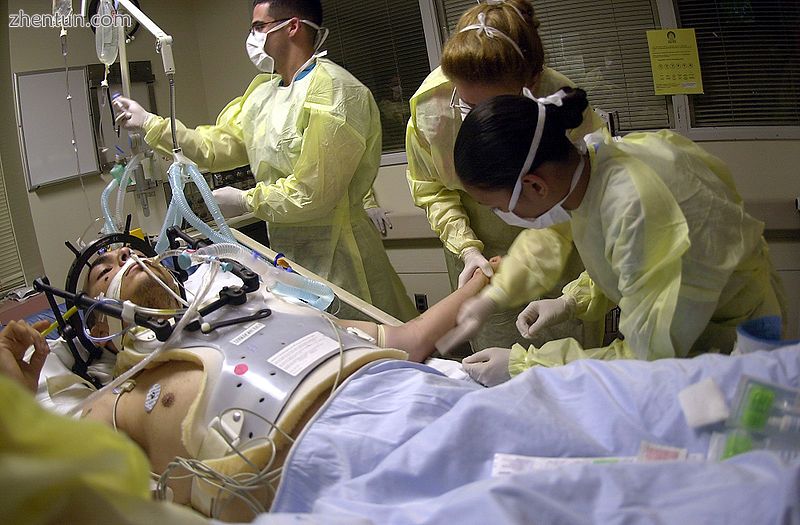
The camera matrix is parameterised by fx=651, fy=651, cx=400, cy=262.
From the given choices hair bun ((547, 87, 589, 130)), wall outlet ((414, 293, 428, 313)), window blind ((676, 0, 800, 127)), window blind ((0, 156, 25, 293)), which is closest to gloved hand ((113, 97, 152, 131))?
window blind ((0, 156, 25, 293))

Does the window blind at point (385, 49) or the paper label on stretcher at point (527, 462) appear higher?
the window blind at point (385, 49)

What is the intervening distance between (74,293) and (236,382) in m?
0.56

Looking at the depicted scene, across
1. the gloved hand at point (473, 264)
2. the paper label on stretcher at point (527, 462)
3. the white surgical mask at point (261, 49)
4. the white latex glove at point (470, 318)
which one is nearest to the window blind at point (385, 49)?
the white surgical mask at point (261, 49)

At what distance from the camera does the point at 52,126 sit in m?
2.61

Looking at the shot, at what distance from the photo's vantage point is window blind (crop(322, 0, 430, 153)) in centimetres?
318

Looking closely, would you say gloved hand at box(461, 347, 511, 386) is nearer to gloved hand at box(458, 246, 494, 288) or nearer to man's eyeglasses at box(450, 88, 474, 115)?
gloved hand at box(458, 246, 494, 288)

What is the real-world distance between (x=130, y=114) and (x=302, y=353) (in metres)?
1.50

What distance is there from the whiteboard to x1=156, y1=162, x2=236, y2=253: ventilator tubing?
2.74ft

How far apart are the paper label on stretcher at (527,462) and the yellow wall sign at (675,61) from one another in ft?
6.08

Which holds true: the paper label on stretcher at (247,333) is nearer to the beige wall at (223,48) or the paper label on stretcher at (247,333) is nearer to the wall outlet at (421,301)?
the wall outlet at (421,301)

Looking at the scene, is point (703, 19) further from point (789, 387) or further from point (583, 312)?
point (789, 387)

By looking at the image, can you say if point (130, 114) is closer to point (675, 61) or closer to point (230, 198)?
point (230, 198)

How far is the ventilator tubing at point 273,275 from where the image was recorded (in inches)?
70.7

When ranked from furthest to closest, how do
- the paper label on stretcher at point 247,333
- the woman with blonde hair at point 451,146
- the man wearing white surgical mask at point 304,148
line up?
1. the man wearing white surgical mask at point 304,148
2. the woman with blonde hair at point 451,146
3. the paper label on stretcher at point 247,333
